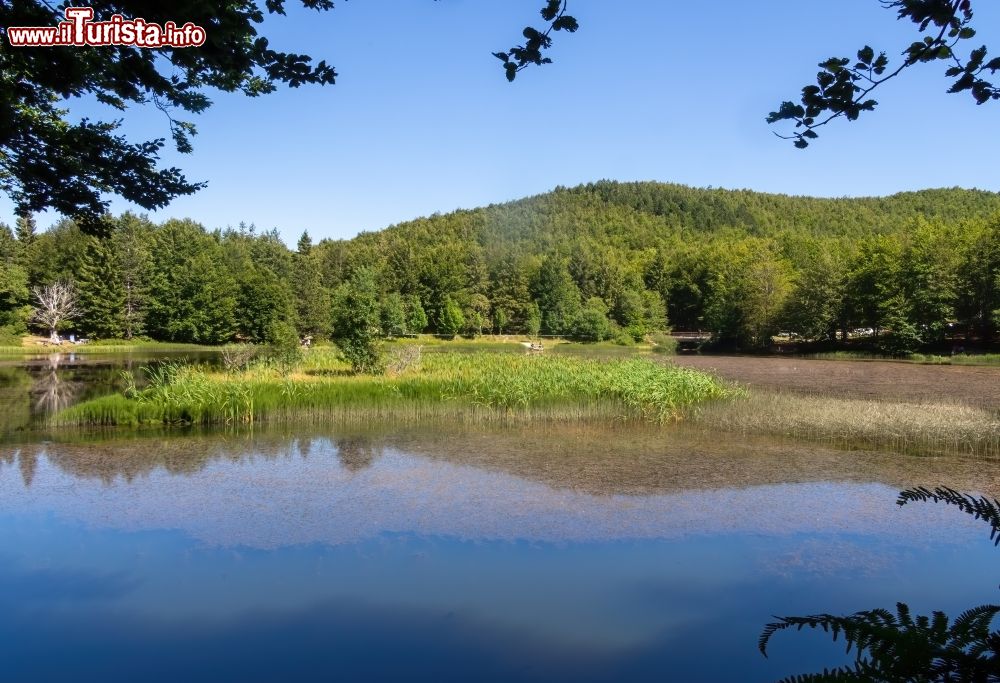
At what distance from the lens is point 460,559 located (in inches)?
236

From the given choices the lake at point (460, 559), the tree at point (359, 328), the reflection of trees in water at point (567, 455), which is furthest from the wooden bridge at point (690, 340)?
the lake at point (460, 559)

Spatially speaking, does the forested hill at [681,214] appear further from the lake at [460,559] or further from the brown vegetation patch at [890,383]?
the lake at [460,559]

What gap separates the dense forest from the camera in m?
38.8

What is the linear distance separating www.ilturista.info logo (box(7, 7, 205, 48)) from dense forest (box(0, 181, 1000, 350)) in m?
15.5

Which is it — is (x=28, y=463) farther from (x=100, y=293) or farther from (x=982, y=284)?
(x=100, y=293)

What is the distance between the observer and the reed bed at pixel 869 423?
434 inches

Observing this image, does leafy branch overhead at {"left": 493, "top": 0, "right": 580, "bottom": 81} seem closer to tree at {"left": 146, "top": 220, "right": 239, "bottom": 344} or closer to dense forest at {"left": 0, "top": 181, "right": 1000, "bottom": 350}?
dense forest at {"left": 0, "top": 181, "right": 1000, "bottom": 350}

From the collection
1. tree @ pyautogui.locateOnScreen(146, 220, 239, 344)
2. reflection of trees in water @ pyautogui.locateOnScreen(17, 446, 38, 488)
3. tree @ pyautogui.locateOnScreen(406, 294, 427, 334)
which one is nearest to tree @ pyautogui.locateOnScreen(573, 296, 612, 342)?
tree @ pyautogui.locateOnScreen(406, 294, 427, 334)

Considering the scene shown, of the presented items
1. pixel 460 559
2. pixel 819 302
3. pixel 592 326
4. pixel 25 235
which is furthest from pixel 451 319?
pixel 460 559

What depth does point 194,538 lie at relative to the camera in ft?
21.5

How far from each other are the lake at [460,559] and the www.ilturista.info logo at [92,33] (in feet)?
11.1

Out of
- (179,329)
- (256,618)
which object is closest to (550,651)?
(256,618)

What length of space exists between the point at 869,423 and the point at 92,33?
42.1ft

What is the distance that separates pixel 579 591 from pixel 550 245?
86842mm
